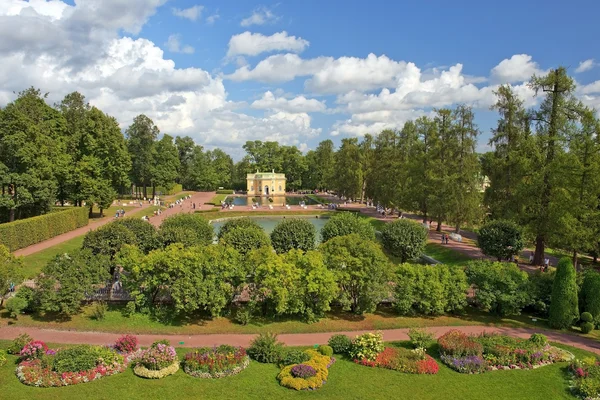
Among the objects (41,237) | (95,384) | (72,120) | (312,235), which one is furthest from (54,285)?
(72,120)

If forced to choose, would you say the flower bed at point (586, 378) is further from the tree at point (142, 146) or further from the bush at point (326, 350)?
the tree at point (142, 146)

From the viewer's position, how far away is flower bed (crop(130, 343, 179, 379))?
1328 cm

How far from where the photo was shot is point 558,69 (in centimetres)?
2575

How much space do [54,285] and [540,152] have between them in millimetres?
28498

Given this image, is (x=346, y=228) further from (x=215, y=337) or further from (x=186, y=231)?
(x=215, y=337)

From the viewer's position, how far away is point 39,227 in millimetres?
31938

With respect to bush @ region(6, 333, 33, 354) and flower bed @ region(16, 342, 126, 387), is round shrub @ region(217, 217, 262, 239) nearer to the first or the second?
flower bed @ region(16, 342, 126, 387)

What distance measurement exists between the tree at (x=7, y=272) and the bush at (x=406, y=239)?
2009 cm

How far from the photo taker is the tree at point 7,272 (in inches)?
677

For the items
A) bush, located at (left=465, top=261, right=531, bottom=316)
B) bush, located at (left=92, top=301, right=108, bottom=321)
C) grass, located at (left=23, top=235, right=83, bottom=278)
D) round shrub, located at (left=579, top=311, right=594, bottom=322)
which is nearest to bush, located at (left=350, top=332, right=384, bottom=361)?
bush, located at (left=465, top=261, right=531, bottom=316)

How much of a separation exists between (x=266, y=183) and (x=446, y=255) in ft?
185

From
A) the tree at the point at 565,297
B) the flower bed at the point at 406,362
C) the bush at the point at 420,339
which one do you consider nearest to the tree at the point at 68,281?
the flower bed at the point at 406,362

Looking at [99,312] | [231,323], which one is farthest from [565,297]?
[99,312]

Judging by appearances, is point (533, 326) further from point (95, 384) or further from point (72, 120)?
point (72, 120)
